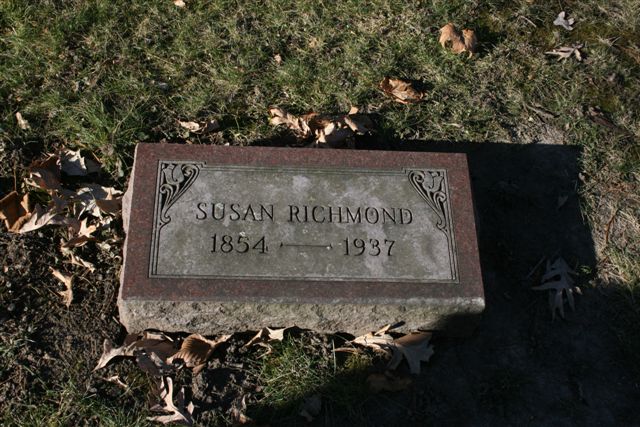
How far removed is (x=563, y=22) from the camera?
5.14 m

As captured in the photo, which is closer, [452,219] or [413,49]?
[452,219]

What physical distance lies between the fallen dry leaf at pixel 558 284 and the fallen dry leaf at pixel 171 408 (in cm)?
209

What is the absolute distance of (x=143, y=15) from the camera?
16.1 feet

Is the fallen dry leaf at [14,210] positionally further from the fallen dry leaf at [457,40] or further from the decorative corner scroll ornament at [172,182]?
the fallen dry leaf at [457,40]

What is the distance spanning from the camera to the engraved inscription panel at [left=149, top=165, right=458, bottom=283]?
137 inches

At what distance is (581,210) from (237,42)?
2602 mm

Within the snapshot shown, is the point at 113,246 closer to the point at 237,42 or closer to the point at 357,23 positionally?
the point at 237,42

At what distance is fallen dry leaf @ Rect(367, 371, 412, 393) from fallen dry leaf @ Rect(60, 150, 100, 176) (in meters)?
2.12

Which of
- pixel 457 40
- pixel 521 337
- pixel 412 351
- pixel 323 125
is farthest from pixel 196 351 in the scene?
pixel 457 40

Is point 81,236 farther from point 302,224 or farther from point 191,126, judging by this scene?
point 302,224

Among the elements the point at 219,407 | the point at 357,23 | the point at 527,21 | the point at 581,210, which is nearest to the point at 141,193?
the point at 219,407

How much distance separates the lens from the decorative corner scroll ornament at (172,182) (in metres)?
3.59

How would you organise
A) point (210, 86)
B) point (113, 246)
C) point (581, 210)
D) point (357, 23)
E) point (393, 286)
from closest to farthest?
point (393, 286) → point (113, 246) → point (581, 210) → point (210, 86) → point (357, 23)

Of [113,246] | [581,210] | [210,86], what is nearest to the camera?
[113,246]
